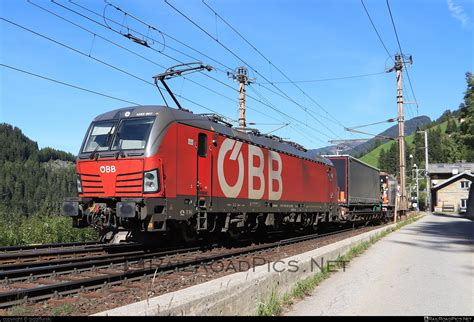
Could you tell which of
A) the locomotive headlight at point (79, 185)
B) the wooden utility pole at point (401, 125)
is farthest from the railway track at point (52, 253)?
the wooden utility pole at point (401, 125)

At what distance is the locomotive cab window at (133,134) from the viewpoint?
10336mm

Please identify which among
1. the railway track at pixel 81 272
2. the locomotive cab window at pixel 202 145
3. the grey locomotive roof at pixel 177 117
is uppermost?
the grey locomotive roof at pixel 177 117

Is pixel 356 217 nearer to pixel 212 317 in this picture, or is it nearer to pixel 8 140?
pixel 212 317

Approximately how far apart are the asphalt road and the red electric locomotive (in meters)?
3.80

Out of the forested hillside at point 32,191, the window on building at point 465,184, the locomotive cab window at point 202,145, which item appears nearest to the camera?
the locomotive cab window at point 202,145

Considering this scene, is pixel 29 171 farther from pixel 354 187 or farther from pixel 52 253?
pixel 52 253

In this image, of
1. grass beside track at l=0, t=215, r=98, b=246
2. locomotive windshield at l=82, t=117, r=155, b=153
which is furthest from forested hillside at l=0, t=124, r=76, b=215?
locomotive windshield at l=82, t=117, r=155, b=153

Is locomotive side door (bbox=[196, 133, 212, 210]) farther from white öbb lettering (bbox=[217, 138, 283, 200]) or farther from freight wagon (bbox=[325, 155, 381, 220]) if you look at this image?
freight wagon (bbox=[325, 155, 381, 220])

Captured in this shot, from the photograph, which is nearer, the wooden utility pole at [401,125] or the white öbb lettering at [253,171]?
the white öbb lettering at [253,171]

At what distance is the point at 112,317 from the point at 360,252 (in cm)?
970

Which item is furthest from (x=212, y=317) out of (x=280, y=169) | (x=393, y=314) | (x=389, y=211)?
(x=389, y=211)

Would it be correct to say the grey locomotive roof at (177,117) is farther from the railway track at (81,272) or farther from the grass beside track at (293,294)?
the grass beside track at (293,294)

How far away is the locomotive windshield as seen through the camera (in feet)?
34.1

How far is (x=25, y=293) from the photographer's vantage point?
20.9 ft
